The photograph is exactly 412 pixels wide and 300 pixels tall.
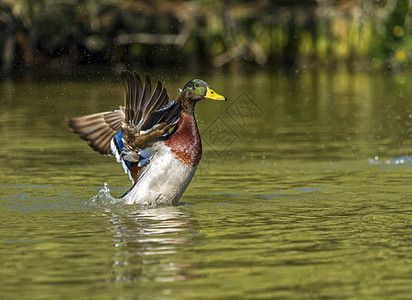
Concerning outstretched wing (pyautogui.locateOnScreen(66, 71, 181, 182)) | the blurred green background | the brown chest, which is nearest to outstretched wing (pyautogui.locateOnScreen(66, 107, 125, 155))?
outstretched wing (pyautogui.locateOnScreen(66, 71, 181, 182))

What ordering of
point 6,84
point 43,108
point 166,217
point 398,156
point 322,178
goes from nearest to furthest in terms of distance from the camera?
point 166,217
point 322,178
point 398,156
point 43,108
point 6,84

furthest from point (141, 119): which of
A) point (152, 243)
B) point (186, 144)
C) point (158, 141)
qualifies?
point (152, 243)

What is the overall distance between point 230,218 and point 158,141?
1.13 m

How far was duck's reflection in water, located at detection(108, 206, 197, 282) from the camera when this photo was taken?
618cm

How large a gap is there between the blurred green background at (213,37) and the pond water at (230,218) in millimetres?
14737

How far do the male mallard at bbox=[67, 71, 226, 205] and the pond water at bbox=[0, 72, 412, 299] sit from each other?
0.68ft

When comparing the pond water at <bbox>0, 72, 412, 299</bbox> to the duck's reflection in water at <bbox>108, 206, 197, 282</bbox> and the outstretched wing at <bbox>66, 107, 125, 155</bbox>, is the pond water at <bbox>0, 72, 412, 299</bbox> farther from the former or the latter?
the outstretched wing at <bbox>66, 107, 125, 155</bbox>

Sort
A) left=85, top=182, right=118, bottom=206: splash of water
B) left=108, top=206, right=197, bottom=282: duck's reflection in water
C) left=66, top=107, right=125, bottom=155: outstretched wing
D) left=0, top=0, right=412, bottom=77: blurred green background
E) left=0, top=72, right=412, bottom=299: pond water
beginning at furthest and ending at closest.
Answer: left=0, top=0, right=412, bottom=77: blurred green background < left=66, top=107, right=125, bottom=155: outstretched wing < left=85, top=182, right=118, bottom=206: splash of water < left=108, top=206, right=197, bottom=282: duck's reflection in water < left=0, top=72, right=412, bottom=299: pond water

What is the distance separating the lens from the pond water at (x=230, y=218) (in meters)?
5.93

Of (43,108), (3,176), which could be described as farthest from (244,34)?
(3,176)

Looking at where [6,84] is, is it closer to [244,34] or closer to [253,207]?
[244,34]

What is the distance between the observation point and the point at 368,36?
32.2 metres

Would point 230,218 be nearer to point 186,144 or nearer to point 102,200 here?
point 186,144

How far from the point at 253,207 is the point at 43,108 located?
40.7ft
